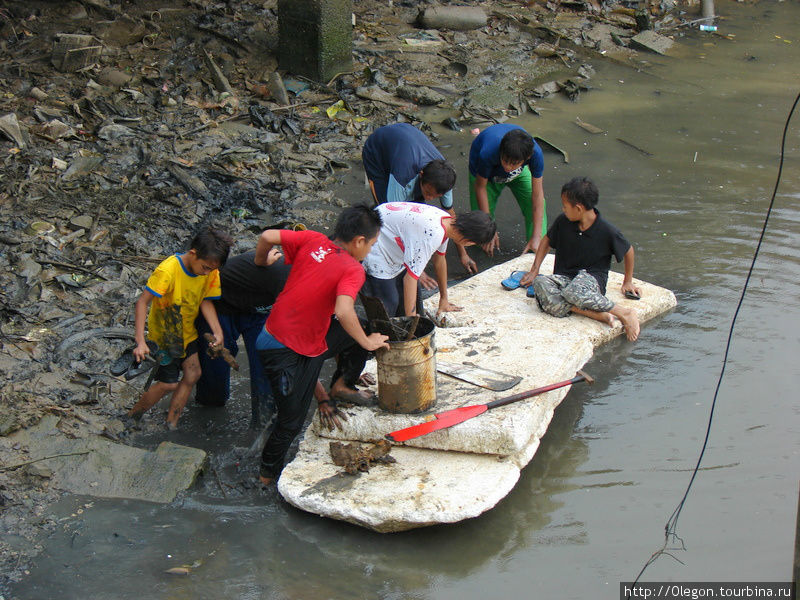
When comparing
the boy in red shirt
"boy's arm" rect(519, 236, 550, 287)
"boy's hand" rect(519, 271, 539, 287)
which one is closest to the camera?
the boy in red shirt

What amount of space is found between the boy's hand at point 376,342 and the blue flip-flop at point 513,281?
7.76 feet

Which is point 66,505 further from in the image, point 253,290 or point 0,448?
point 253,290

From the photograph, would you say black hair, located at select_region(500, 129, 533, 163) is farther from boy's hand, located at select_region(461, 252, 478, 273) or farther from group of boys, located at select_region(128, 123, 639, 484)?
boy's hand, located at select_region(461, 252, 478, 273)

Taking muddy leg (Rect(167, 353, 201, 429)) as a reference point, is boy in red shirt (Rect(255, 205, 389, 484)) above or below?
above

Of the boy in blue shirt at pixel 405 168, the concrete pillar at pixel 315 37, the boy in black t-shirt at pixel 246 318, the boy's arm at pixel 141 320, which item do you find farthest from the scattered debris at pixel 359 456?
the concrete pillar at pixel 315 37

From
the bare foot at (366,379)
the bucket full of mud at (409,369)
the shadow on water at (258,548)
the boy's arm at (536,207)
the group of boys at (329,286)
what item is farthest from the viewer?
the boy's arm at (536,207)

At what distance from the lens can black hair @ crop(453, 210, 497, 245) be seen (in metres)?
4.54

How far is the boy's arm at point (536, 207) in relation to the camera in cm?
→ 665

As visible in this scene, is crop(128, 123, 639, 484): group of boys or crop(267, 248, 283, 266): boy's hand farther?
crop(267, 248, 283, 266): boy's hand

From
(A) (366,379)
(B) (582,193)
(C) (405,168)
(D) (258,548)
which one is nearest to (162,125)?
(C) (405,168)

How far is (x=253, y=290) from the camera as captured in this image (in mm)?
4598

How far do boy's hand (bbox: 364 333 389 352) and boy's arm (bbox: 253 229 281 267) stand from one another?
0.76 m

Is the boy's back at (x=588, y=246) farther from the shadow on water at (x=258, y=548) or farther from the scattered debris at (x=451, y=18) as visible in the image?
the scattered debris at (x=451, y=18)

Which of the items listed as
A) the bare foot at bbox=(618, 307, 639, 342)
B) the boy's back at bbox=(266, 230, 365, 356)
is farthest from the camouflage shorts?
the boy's back at bbox=(266, 230, 365, 356)
